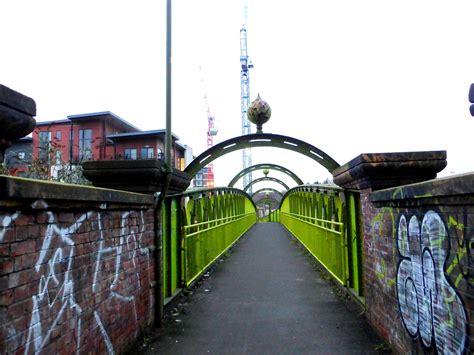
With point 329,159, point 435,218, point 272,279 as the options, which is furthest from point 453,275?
point 329,159

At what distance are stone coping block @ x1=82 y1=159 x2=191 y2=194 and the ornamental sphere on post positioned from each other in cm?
522

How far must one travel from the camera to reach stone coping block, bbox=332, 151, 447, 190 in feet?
13.6

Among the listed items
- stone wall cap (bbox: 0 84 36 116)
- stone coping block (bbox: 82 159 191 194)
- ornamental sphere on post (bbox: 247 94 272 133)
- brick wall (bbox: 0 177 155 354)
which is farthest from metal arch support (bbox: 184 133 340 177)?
stone wall cap (bbox: 0 84 36 116)

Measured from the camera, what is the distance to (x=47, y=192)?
247 cm

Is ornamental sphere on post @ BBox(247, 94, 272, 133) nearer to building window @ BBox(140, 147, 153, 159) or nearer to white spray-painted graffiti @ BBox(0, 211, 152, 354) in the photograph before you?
white spray-painted graffiti @ BBox(0, 211, 152, 354)

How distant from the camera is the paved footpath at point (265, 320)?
4188 mm

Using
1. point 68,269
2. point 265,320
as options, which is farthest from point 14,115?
point 265,320

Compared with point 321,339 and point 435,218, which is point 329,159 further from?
point 435,218

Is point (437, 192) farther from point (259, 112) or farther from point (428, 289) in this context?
point (259, 112)

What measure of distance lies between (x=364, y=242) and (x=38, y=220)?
375 cm

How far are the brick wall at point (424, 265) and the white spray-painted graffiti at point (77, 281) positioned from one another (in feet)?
8.18

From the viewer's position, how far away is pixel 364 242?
4.96m

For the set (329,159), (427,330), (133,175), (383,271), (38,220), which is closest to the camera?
(38,220)

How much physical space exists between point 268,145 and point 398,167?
5911mm
